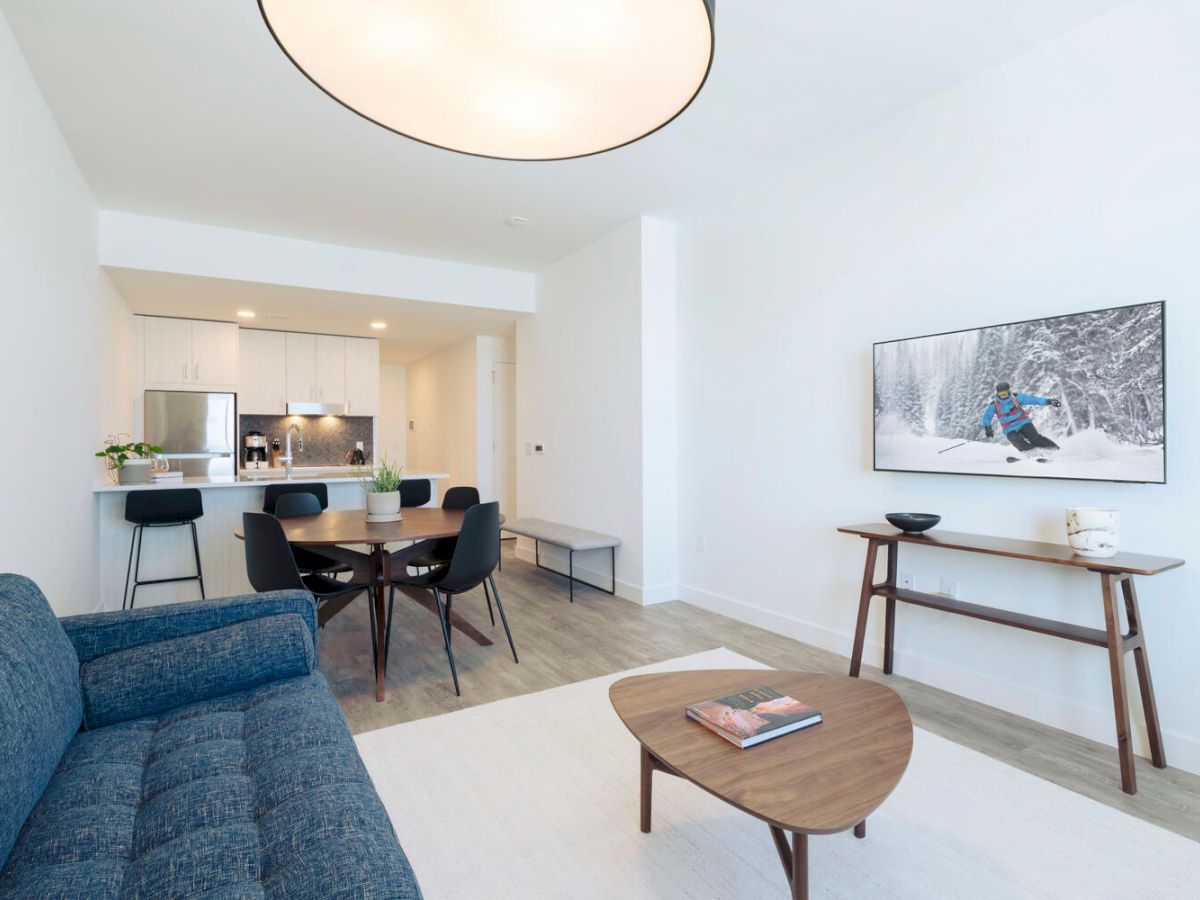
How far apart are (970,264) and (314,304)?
→ 4.89 m

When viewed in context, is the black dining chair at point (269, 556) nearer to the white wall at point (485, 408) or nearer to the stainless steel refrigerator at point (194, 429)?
the stainless steel refrigerator at point (194, 429)

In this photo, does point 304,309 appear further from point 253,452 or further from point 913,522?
point 913,522

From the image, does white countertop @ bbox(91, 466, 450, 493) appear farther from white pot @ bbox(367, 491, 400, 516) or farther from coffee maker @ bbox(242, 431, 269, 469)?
white pot @ bbox(367, 491, 400, 516)

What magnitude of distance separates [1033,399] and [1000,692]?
50.1 inches

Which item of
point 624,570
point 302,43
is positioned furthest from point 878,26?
point 624,570

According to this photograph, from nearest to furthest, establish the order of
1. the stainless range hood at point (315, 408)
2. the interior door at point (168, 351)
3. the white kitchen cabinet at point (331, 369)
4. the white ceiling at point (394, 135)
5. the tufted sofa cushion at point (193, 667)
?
the tufted sofa cushion at point (193, 667) < the white ceiling at point (394, 135) < the interior door at point (168, 351) < the stainless range hood at point (315, 408) < the white kitchen cabinet at point (331, 369)

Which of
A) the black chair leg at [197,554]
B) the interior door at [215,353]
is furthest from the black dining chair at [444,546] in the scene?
the interior door at [215,353]

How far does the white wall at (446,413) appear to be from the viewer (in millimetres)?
7199

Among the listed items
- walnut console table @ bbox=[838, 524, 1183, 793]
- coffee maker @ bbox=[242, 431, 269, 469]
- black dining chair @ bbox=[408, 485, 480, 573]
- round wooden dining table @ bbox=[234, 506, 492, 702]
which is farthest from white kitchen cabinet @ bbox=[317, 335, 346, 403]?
walnut console table @ bbox=[838, 524, 1183, 793]

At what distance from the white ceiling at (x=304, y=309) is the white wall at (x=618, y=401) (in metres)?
0.97

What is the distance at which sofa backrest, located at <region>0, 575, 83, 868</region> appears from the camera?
115cm

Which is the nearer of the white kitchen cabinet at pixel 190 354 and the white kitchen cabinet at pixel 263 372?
the white kitchen cabinet at pixel 190 354

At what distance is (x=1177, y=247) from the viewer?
226 cm

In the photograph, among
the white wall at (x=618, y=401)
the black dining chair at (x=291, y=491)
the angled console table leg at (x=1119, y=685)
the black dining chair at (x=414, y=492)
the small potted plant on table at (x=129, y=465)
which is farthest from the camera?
the black dining chair at (x=414, y=492)
